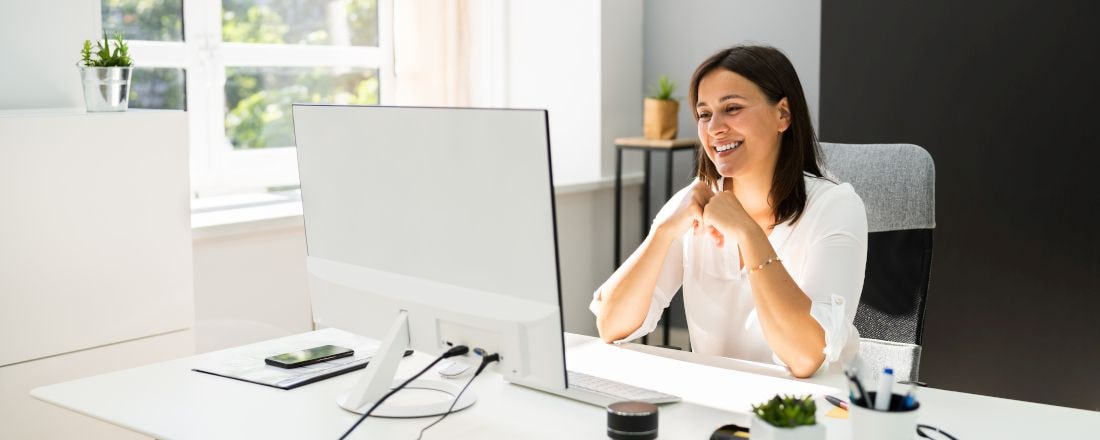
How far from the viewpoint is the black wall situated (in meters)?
2.87

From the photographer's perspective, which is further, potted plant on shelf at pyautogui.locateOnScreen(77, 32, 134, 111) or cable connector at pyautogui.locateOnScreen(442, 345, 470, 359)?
potted plant on shelf at pyautogui.locateOnScreen(77, 32, 134, 111)

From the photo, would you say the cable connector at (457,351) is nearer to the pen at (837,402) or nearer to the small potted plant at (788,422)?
the small potted plant at (788,422)

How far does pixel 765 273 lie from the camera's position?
1.87m

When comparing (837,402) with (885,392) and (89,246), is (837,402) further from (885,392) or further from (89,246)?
(89,246)

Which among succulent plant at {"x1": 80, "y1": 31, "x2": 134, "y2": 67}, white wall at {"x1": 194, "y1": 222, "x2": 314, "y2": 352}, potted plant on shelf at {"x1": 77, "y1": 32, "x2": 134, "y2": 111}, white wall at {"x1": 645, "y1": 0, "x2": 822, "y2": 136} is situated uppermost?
white wall at {"x1": 645, "y1": 0, "x2": 822, "y2": 136}

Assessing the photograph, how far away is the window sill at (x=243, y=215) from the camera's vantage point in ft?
9.42

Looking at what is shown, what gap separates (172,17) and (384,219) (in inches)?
87.4

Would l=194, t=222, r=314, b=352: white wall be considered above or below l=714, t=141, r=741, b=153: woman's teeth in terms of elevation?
below

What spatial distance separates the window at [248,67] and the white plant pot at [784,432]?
2669mm

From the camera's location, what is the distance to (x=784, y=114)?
208cm

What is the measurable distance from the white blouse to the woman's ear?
4.6 inches

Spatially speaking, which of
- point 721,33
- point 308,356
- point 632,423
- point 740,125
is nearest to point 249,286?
point 308,356

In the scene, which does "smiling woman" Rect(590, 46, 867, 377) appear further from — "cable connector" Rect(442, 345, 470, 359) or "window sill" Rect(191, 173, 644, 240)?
"window sill" Rect(191, 173, 644, 240)

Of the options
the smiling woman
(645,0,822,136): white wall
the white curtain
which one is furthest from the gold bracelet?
the white curtain
